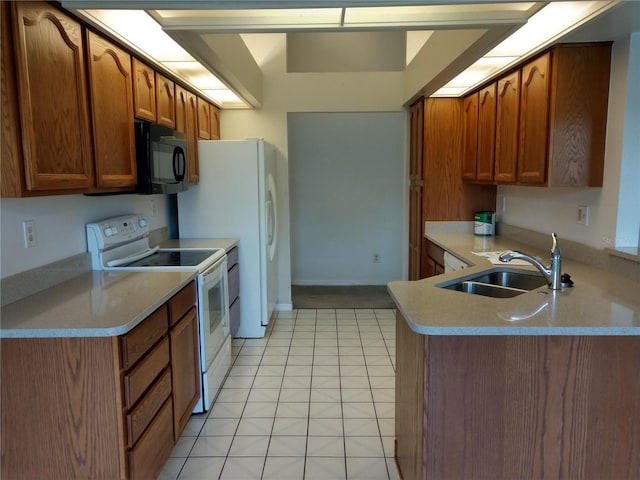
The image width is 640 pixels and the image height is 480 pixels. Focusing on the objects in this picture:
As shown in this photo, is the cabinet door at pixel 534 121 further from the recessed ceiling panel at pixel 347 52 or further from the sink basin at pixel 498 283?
the recessed ceiling panel at pixel 347 52

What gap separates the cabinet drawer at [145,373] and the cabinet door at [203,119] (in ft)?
7.47

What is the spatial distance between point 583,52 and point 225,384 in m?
2.93

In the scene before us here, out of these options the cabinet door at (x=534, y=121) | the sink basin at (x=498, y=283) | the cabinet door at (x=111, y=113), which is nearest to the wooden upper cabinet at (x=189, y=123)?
the cabinet door at (x=111, y=113)

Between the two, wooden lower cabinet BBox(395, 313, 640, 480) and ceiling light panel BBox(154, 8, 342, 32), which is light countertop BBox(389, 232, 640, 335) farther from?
ceiling light panel BBox(154, 8, 342, 32)

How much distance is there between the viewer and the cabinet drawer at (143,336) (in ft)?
5.64

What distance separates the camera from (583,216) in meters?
2.69

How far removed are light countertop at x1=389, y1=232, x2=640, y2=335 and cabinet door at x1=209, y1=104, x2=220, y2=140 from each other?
9.28 ft

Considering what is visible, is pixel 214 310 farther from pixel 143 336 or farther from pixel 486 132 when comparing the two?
pixel 486 132

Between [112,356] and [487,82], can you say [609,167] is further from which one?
[112,356]

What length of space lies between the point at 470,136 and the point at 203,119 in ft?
7.54

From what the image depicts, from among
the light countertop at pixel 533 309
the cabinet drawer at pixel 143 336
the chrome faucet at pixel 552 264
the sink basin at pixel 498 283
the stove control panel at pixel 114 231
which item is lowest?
the cabinet drawer at pixel 143 336

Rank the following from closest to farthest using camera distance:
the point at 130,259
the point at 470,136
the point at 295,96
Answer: the point at 130,259, the point at 470,136, the point at 295,96

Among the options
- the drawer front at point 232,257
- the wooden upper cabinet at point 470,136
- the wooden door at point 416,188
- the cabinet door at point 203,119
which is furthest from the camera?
the wooden door at point 416,188

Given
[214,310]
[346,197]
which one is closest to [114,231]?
[214,310]
